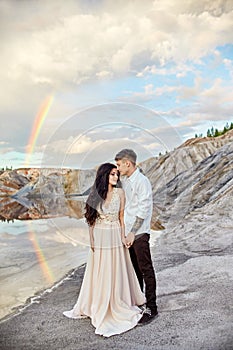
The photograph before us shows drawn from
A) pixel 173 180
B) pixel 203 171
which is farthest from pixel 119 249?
pixel 203 171

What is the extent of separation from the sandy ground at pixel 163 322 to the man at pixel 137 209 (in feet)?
0.74

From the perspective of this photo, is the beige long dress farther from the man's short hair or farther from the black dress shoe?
the man's short hair

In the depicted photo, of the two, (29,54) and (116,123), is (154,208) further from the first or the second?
(29,54)

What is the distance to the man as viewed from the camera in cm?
199

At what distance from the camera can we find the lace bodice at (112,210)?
2.05m

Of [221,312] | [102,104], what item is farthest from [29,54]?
[221,312]

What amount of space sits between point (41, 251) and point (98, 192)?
3029mm

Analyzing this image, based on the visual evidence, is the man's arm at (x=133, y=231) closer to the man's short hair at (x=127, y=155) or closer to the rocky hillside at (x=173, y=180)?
the rocky hillside at (x=173, y=180)

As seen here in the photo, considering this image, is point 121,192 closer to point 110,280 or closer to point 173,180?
point 110,280

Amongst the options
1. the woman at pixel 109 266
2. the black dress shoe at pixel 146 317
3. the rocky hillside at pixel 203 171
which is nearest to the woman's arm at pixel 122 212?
the woman at pixel 109 266

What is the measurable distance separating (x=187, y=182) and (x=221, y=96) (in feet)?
4.84

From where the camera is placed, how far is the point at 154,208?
2127 mm

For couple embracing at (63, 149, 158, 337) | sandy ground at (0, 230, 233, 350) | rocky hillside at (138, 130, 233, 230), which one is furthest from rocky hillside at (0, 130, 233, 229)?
sandy ground at (0, 230, 233, 350)

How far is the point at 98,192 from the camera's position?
203 cm
